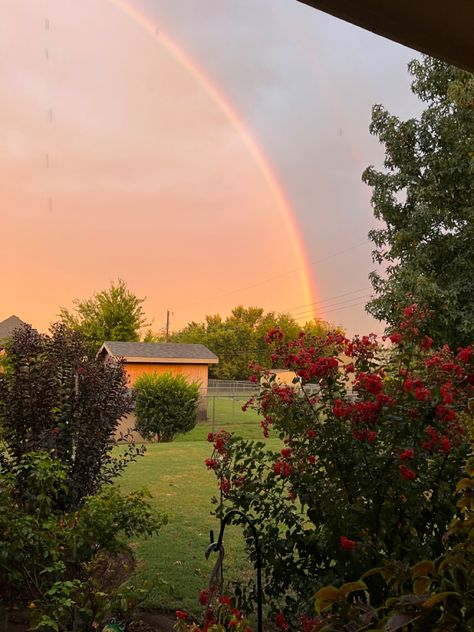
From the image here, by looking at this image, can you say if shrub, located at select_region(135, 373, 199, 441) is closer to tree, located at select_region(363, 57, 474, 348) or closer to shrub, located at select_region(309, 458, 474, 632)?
tree, located at select_region(363, 57, 474, 348)

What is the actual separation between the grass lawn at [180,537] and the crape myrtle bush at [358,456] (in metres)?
0.66

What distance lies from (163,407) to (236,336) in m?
32.7

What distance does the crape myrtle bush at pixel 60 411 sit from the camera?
328 cm

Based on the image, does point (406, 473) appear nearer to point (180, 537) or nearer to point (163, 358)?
point (180, 537)

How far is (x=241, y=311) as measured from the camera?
48969 millimetres

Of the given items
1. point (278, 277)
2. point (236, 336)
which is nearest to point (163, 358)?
point (278, 277)

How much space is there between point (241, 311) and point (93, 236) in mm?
25677

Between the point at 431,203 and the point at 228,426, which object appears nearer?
the point at 431,203

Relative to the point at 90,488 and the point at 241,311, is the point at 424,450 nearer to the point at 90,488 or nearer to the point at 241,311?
the point at 90,488

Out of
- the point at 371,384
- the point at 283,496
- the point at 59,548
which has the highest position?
the point at 371,384

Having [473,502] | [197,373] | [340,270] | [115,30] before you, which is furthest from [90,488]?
[340,270]

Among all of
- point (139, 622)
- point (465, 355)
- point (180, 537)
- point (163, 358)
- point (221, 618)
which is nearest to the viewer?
point (221, 618)

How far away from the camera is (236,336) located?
44.8 metres

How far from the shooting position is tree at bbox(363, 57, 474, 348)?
876 centimetres
